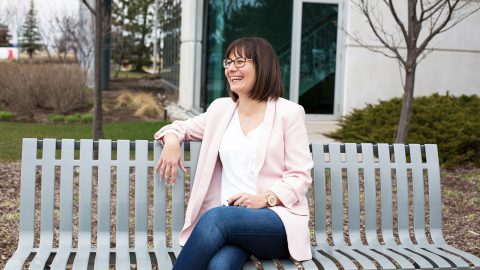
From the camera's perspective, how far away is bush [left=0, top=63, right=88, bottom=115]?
14.3m

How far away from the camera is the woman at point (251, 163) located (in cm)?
334

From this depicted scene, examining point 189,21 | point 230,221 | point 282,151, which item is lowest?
point 230,221

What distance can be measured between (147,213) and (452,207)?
3758 mm

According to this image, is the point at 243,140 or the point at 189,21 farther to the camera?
the point at 189,21

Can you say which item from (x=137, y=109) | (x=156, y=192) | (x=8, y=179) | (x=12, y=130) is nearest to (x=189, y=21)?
(x=137, y=109)

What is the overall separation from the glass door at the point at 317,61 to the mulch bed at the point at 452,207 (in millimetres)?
5275

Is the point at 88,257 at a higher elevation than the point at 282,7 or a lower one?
lower

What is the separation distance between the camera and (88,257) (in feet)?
11.4

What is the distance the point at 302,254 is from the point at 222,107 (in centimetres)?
87

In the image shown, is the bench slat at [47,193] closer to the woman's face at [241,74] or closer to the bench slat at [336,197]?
the woman's face at [241,74]

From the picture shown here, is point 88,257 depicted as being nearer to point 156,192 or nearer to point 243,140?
point 156,192

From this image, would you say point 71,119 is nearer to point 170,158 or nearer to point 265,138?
point 170,158

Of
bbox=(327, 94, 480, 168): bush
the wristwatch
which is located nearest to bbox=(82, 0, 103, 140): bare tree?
bbox=(327, 94, 480, 168): bush

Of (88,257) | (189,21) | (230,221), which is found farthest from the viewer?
(189,21)
